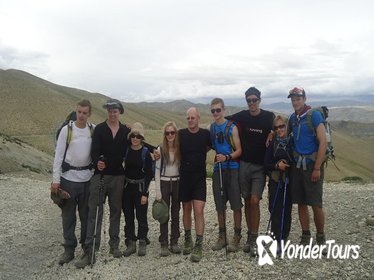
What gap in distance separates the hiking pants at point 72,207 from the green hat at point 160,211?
60.0 inches

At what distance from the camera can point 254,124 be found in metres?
7.56

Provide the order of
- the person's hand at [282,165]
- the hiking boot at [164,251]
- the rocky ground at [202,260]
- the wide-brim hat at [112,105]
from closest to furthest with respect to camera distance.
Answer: the rocky ground at [202,260], the person's hand at [282,165], the wide-brim hat at [112,105], the hiking boot at [164,251]

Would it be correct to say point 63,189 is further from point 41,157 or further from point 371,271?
point 41,157

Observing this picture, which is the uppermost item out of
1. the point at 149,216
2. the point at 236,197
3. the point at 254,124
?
the point at 254,124

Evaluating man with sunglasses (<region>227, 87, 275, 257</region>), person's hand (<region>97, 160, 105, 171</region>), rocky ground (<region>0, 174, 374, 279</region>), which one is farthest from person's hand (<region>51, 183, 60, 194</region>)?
man with sunglasses (<region>227, 87, 275, 257</region>)

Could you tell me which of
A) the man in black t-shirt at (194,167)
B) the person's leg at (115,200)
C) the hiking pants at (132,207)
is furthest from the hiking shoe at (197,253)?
the person's leg at (115,200)

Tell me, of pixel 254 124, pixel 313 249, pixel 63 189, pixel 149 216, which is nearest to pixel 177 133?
pixel 254 124

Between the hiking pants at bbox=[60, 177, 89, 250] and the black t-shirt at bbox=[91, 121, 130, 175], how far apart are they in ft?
1.80

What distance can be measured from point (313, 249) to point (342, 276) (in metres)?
1.07

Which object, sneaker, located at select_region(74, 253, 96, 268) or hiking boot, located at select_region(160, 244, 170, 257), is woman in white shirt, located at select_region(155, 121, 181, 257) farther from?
sneaker, located at select_region(74, 253, 96, 268)

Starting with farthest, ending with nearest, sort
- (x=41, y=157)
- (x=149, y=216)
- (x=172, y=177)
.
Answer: (x=41, y=157), (x=149, y=216), (x=172, y=177)

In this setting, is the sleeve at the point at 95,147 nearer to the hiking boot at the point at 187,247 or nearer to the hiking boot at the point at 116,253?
the hiking boot at the point at 116,253

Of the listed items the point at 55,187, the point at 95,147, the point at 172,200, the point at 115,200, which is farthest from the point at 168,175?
the point at 55,187

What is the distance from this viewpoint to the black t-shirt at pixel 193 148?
7.60 m
